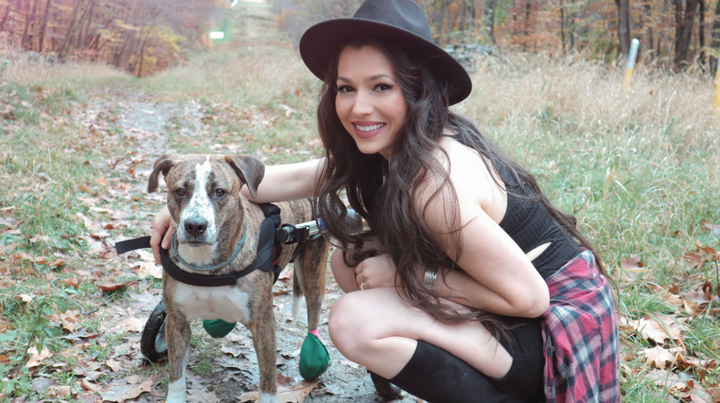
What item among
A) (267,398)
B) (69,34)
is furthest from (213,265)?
(69,34)

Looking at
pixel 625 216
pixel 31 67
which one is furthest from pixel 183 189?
pixel 31 67

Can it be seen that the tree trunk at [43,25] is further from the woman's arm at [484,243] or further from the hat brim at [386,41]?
the woman's arm at [484,243]

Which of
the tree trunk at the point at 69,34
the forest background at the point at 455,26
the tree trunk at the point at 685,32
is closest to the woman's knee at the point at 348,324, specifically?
the forest background at the point at 455,26

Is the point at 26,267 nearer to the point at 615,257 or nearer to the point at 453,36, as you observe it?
the point at 615,257

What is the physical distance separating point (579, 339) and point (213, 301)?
1.72 m

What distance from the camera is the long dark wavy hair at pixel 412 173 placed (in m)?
2.08

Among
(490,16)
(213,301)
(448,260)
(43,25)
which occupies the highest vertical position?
(490,16)

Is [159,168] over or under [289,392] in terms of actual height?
over

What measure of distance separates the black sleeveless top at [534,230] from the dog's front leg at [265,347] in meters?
1.30

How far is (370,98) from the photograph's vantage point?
217 centimetres

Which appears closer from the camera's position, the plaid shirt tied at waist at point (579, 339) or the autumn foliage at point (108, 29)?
the plaid shirt tied at waist at point (579, 339)

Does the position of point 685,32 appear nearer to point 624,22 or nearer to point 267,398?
point 624,22

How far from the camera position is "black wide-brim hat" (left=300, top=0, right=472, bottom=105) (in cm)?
209

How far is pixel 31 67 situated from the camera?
10.7 m
